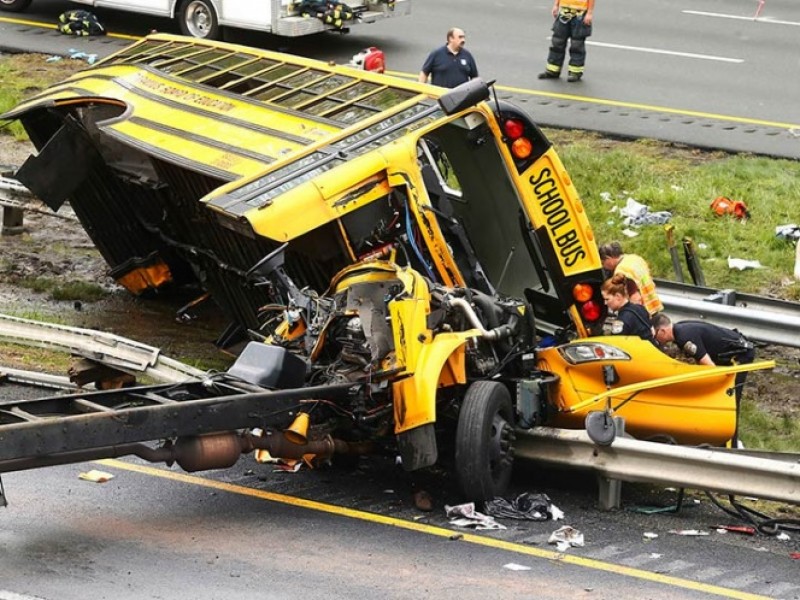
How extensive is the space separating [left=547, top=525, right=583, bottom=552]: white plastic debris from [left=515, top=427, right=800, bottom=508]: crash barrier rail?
0.54 m

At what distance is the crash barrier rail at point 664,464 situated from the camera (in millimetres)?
8516

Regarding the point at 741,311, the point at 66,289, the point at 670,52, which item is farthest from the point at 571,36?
the point at 741,311

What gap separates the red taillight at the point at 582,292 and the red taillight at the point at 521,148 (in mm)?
900

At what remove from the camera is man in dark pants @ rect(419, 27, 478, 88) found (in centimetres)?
1620

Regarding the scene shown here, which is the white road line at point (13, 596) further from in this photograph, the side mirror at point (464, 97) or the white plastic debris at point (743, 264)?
the white plastic debris at point (743, 264)

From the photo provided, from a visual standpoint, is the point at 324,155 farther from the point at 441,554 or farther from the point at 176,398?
the point at 441,554

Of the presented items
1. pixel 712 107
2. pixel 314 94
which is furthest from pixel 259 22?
pixel 314 94

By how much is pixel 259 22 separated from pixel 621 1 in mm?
5646

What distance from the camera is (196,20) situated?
2028cm

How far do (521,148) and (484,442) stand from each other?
219 centimetres

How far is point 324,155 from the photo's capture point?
32.2 feet

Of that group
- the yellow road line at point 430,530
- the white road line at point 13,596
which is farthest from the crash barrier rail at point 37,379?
the white road line at point 13,596

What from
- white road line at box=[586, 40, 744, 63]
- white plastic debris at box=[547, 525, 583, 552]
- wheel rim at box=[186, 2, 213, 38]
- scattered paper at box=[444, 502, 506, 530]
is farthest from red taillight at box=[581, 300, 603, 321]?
wheel rim at box=[186, 2, 213, 38]

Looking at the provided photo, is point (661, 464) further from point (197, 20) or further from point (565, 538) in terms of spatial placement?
point (197, 20)
